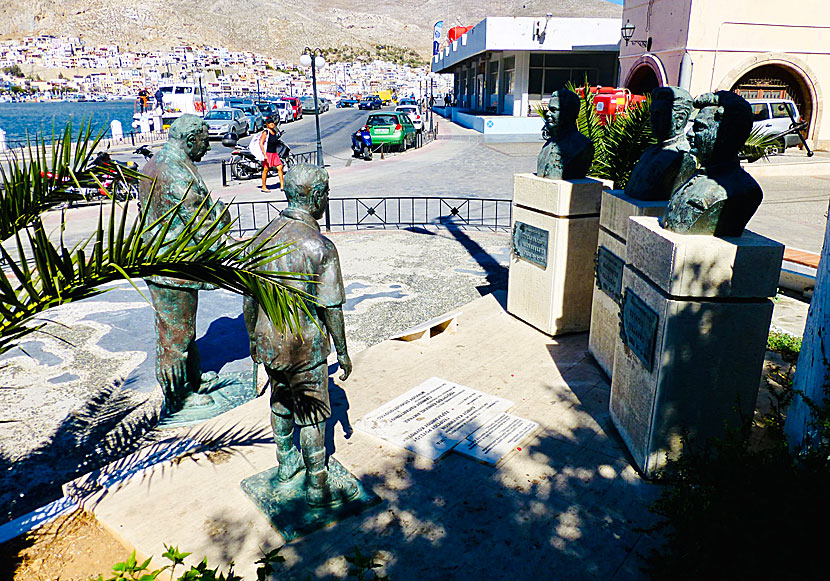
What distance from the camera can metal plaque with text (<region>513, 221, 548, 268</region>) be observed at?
22.5 ft

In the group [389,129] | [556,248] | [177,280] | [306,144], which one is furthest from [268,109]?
[177,280]

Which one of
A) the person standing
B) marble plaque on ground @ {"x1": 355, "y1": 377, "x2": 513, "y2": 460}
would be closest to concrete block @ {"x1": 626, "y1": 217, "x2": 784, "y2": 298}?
marble plaque on ground @ {"x1": 355, "y1": 377, "x2": 513, "y2": 460}

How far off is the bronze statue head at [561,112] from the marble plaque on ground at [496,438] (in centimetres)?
342

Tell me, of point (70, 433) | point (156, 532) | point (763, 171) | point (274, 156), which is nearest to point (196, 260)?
point (156, 532)

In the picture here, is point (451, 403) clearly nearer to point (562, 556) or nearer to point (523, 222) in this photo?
point (562, 556)

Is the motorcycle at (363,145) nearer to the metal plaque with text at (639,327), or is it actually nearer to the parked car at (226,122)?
the parked car at (226,122)

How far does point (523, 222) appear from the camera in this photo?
7254mm

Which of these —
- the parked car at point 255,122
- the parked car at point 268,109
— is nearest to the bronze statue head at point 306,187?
the parked car at point 255,122

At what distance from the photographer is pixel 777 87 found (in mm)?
26469

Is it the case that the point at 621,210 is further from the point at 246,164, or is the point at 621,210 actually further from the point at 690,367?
the point at 246,164

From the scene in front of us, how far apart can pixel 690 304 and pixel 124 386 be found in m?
5.36

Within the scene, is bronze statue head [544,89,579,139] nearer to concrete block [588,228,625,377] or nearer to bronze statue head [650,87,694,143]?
bronze statue head [650,87,694,143]

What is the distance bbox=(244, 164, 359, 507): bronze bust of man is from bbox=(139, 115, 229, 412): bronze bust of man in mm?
1574

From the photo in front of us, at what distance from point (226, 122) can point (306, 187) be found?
107ft
